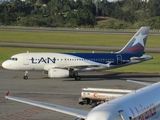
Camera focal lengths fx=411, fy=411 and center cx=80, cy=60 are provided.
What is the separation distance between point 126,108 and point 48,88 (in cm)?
2711

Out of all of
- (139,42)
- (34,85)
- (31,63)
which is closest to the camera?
(34,85)

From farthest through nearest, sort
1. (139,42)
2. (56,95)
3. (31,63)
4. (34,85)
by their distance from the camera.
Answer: (139,42) < (31,63) < (34,85) < (56,95)

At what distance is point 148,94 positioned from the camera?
28.7 metres

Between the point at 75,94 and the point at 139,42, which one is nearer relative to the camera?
the point at 75,94

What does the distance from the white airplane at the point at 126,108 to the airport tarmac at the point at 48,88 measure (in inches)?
349

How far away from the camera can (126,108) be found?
78.9 feet

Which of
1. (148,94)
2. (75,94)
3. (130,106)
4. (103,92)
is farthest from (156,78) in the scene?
(130,106)

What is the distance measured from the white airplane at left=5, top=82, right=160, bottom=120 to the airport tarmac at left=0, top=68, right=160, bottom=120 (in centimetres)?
887

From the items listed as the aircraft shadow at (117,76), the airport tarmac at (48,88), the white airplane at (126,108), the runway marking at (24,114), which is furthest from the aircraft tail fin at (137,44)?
the white airplane at (126,108)

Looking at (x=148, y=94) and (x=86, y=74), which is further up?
(x=148, y=94)

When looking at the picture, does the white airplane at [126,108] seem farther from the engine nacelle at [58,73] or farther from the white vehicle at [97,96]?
the engine nacelle at [58,73]

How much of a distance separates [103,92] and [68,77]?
20.0 metres

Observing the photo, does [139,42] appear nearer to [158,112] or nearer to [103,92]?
[103,92]

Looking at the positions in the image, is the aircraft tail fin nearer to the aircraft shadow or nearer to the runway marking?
the aircraft shadow
